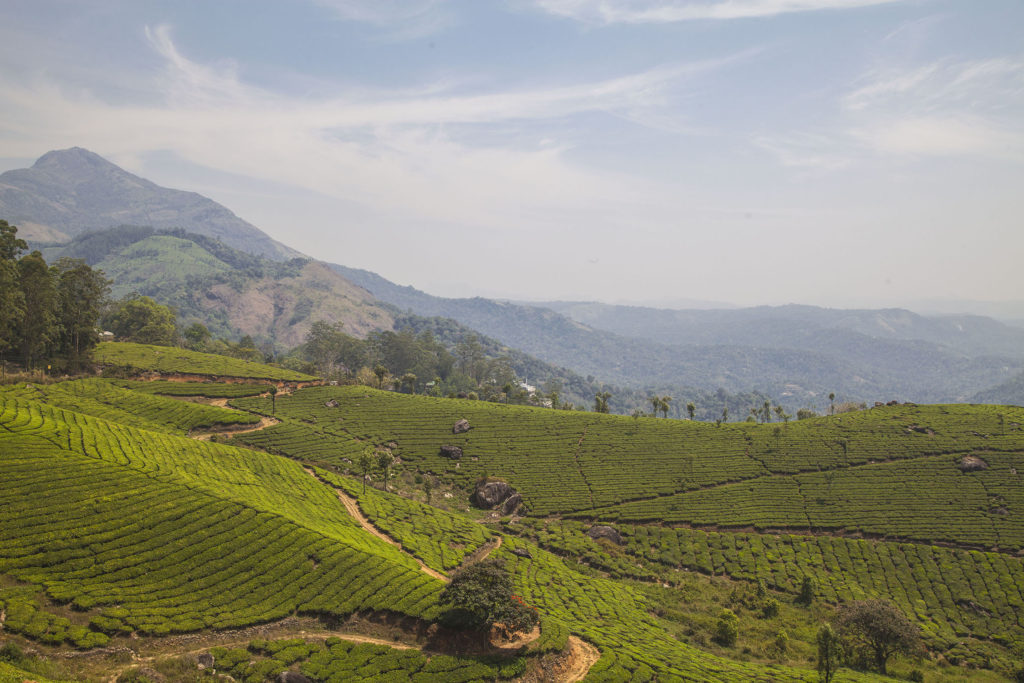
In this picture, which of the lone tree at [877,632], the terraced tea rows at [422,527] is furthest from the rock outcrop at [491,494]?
the lone tree at [877,632]

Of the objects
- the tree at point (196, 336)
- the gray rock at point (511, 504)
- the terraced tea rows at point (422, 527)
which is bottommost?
the gray rock at point (511, 504)

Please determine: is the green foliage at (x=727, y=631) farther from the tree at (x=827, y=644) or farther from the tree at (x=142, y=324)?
the tree at (x=142, y=324)

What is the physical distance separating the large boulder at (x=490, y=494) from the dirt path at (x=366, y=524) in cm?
1924

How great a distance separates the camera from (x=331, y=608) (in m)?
33.8

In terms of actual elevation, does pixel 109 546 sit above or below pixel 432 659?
above

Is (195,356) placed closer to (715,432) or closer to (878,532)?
(715,432)

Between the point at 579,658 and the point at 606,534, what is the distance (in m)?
31.1

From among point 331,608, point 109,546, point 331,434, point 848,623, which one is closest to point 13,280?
point 331,434

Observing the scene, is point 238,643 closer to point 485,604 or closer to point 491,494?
point 485,604

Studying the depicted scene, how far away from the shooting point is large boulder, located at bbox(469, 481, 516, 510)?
229 ft

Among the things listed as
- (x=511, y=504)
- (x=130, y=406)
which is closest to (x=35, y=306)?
(x=130, y=406)

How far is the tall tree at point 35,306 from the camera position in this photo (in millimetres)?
77250

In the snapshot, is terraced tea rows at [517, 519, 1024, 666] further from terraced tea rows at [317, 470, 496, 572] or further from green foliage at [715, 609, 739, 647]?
green foliage at [715, 609, 739, 647]

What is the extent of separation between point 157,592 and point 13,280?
68866 millimetres
